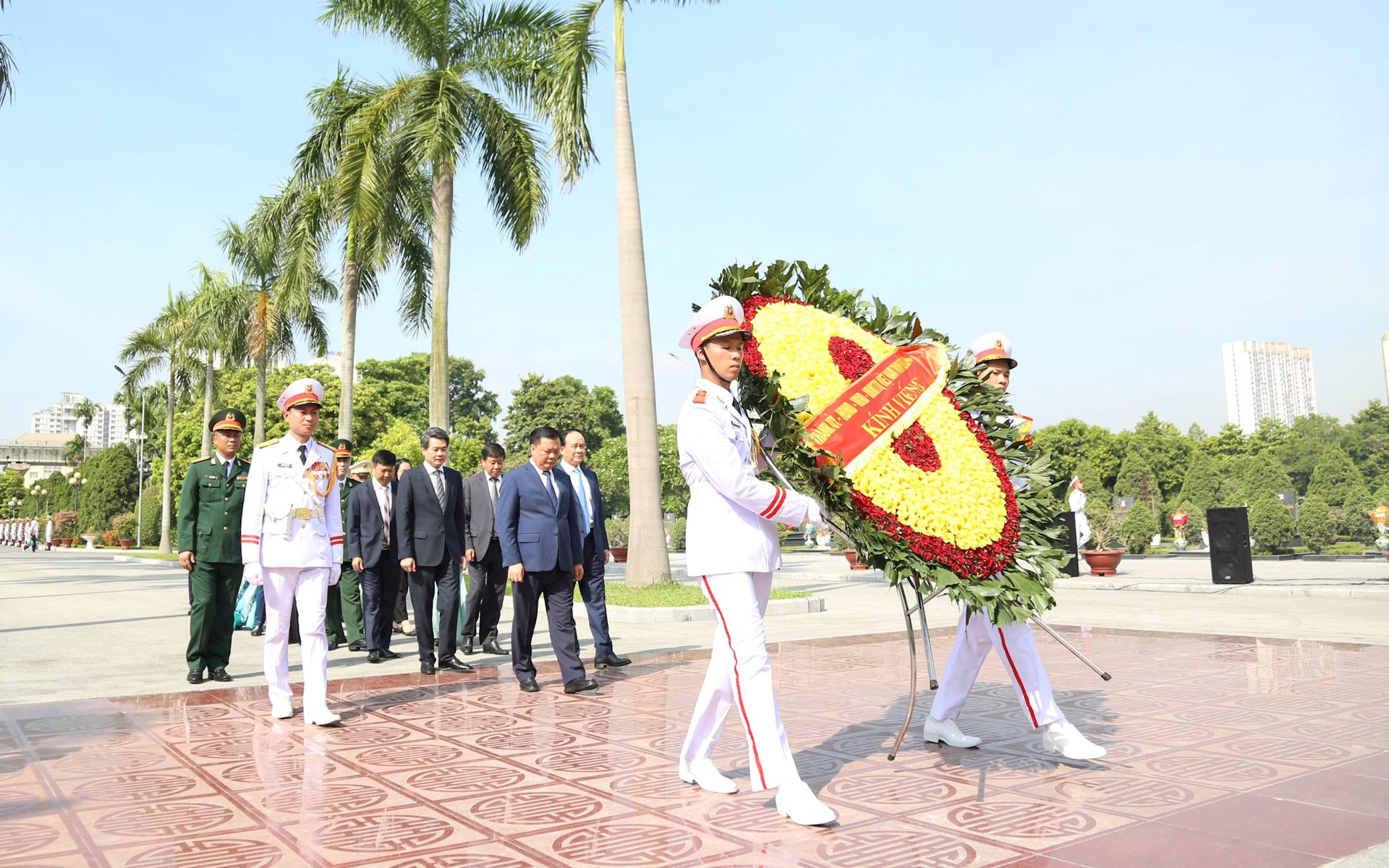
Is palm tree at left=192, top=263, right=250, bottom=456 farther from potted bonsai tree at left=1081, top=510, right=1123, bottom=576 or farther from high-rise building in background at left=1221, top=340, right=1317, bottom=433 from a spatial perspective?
high-rise building in background at left=1221, top=340, right=1317, bottom=433

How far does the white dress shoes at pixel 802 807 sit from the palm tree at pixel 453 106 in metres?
14.4

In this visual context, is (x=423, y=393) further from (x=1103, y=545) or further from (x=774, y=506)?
(x=774, y=506)

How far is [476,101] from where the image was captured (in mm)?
18625

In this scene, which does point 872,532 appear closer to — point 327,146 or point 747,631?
point 747,631

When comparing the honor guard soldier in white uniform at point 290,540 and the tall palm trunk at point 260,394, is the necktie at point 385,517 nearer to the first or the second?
the honor guard soldier in white uniform at point 290,540

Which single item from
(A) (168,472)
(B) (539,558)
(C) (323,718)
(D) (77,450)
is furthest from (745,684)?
(D) (77,450)

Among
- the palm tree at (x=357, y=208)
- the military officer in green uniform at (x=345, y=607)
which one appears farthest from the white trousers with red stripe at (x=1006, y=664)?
the palm tree at (x=357, y=208)

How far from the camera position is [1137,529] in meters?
25.8

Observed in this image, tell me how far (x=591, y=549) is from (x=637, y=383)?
254 inches

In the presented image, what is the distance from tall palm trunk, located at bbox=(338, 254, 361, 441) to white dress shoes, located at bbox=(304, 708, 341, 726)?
55.4 feet

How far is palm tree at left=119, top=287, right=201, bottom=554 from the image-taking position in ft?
145

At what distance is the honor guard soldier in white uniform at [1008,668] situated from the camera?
5066mm

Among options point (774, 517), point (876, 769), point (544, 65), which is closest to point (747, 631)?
point (774, 517)

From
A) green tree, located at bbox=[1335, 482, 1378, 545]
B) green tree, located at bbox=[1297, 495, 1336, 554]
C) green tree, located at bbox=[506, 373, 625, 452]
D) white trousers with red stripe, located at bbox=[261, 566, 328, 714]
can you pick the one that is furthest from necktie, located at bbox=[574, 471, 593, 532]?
green tree, located at bbox=[506, 373, 625, 452]
